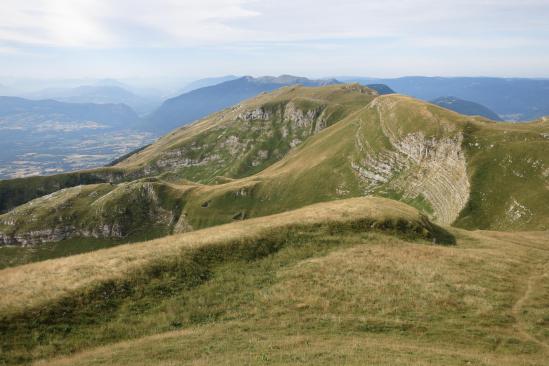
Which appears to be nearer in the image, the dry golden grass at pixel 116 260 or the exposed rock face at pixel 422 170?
the dry golden grass at pixel 116 260

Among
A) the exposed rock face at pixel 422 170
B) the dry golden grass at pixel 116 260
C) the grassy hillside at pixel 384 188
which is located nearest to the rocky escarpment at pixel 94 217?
the grassy hillside at pixel 384 188

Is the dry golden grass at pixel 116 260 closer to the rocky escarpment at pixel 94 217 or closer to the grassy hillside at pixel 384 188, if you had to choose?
the grassy hillside at pixel 384 188

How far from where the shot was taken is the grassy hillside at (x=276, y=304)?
24.1 metres

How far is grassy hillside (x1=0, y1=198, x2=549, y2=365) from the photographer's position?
24062 millimetres

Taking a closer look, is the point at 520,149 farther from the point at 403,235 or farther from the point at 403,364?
the point at 403,364

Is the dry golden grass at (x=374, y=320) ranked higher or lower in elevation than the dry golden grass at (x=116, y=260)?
lower

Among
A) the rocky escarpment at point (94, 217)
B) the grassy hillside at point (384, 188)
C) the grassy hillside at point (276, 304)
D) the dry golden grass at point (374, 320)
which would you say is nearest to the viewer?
the dry golden grass at point (374, 320)

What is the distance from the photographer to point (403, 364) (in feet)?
71.3

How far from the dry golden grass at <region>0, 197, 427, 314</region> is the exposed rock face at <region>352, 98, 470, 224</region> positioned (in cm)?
7418

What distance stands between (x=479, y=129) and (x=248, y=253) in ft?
395

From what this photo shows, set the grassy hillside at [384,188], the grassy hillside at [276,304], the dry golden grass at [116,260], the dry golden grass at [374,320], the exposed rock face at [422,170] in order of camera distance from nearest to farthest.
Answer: the dry golden grass at [374,320] → the grassy hillside at [276,304] → the dry golden grass at [116,260] → the grassy hillside at [384,188] → the exposed rock face at [422,170]

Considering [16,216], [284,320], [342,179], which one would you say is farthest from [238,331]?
[16,216]

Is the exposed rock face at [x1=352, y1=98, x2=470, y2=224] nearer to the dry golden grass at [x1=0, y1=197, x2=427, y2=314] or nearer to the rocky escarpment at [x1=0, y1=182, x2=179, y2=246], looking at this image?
the dry golden grass at [x1=0, y1=197, x2=427, y2=314]

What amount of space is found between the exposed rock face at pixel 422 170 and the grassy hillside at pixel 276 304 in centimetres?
8003
